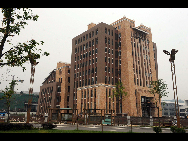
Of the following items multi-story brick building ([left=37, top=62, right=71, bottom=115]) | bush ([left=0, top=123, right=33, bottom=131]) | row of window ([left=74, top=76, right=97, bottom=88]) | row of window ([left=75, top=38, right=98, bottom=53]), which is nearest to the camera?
bush ([left=0, top=123, right=33, bottom=131])

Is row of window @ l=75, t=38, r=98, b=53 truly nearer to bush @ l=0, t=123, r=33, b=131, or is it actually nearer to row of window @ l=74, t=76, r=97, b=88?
row of window @ l=74, t=76, r=97, b=88

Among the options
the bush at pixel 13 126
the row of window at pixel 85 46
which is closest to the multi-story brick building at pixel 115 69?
the row of window at pixel 85 46

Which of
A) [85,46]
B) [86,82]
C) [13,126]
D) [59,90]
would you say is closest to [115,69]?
[86,82]

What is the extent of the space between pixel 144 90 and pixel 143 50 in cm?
1390

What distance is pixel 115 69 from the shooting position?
197 ft

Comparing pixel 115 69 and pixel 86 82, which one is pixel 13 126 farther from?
pixel 115 69

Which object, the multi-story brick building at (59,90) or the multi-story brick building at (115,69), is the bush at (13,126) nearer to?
the multi-story brick building at (115,69)

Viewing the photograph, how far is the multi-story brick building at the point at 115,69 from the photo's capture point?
55.9 metres

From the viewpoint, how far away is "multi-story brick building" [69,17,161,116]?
55884 mm

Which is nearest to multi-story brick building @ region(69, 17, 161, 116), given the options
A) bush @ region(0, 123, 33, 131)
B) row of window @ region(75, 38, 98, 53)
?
row of window @ region(75, 38, 98, 53)

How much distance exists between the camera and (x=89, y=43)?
207 feet
